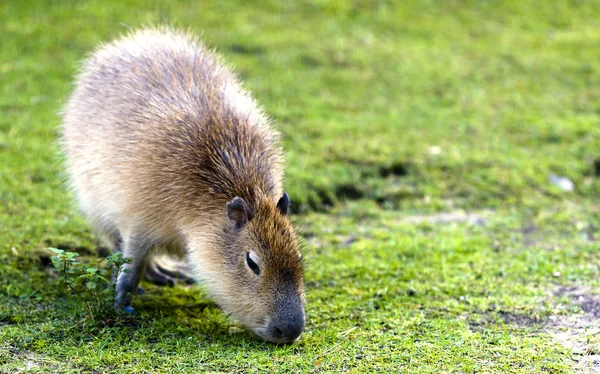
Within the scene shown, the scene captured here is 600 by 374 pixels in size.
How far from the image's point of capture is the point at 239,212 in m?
4.69

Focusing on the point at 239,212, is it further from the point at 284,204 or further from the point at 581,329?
the point at 581,329

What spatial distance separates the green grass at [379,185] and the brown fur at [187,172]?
0.36 metres

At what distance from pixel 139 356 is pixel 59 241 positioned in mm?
1908

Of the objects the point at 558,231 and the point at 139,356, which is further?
the point at 558,231

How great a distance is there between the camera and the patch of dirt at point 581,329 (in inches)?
171

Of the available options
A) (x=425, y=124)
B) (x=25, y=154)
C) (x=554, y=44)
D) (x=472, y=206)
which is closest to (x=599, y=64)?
(x=554, y=44)

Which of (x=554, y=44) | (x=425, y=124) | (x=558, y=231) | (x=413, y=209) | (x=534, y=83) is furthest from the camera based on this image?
(x=554, y=44)

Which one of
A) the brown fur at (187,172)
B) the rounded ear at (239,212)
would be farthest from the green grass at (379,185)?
the rounded ear at (239,212)

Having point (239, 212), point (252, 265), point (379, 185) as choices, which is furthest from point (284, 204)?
point (379, 185)

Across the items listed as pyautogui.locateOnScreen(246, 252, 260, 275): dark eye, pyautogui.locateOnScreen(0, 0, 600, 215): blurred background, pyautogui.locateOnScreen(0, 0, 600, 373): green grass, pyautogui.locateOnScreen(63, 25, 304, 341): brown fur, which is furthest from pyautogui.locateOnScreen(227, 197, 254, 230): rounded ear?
pyautogui.locateOnScreen(0, 0, 600, 215): blurred background

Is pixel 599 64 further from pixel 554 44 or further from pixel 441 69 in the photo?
pixel 441 69

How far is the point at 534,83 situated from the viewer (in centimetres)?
963

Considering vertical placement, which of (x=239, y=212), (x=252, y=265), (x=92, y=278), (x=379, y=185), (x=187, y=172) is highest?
(x=187, y=172)

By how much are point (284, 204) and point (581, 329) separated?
1.91 metres
